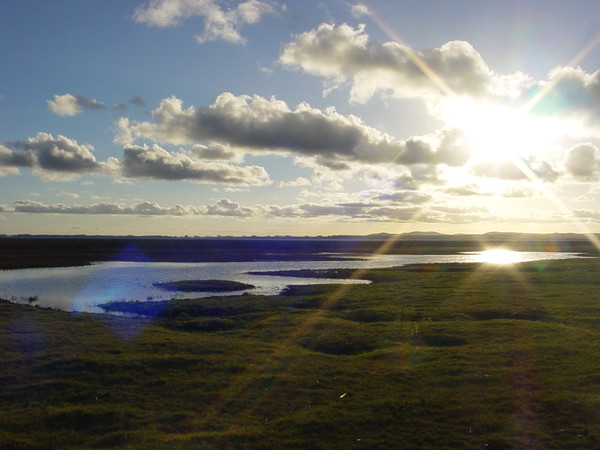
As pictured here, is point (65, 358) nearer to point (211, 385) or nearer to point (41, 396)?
point (41, 396)

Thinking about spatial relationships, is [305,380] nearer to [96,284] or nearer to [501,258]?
[96,284]

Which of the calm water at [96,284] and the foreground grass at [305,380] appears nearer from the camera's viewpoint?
the foreground grass at [305,380]

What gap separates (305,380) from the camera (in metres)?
19.7

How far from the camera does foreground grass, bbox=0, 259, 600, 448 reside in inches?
581

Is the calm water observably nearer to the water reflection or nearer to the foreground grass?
the foreground grass

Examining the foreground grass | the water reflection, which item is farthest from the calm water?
the water reflection

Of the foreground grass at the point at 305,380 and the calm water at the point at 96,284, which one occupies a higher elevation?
the foreground grass at the point at 305,380

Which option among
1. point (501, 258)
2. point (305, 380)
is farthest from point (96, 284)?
point (501, 258)

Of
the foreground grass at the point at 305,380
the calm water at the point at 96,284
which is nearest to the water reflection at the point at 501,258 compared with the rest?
the calm water at the point at 96,284

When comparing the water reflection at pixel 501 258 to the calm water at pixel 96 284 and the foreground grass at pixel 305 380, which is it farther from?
the foreground grass at pixel 305 380

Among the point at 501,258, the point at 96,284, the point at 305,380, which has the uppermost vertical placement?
the point at 501,258

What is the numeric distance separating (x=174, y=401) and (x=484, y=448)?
10.3 meters

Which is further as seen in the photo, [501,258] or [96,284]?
[501,258]

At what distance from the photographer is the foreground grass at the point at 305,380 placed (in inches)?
581
